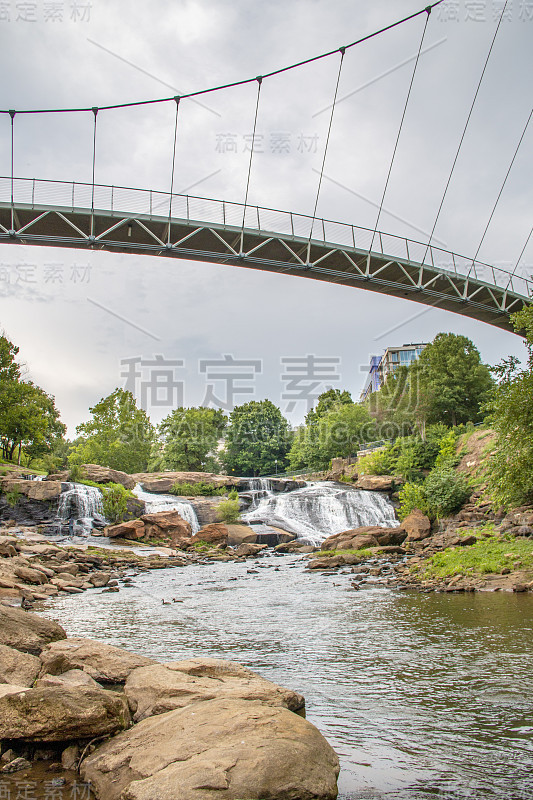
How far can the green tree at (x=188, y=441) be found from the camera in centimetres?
7312

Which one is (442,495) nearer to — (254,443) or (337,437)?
(337,437)

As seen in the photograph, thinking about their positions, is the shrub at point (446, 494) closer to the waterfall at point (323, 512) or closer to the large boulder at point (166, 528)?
the waterfall at point (323, 512)

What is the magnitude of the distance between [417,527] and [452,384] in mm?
30214

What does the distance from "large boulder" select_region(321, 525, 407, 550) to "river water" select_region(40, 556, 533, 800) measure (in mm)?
9614

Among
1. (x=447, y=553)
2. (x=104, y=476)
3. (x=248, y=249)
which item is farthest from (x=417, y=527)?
(x=104, y=476)

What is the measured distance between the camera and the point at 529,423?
16.1 meters

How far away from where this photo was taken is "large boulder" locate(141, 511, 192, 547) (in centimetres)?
3500

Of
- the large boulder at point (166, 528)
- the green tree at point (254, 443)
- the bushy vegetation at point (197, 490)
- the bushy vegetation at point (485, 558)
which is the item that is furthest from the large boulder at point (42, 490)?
the green tree at point (254, 443)

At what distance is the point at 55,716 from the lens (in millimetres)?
4727

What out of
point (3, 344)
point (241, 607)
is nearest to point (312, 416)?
point (3, 344)

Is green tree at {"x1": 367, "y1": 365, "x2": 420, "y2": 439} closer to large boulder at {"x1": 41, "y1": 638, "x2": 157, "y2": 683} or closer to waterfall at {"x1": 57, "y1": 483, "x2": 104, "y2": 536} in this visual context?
waterfall at {"x1": 57, "y1": 483, "x2": 104, "y2": 536}

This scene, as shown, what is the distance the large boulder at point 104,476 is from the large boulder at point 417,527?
84.7ft

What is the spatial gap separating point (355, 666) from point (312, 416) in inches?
3187

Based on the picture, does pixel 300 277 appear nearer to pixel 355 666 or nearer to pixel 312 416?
pixel 355 666
